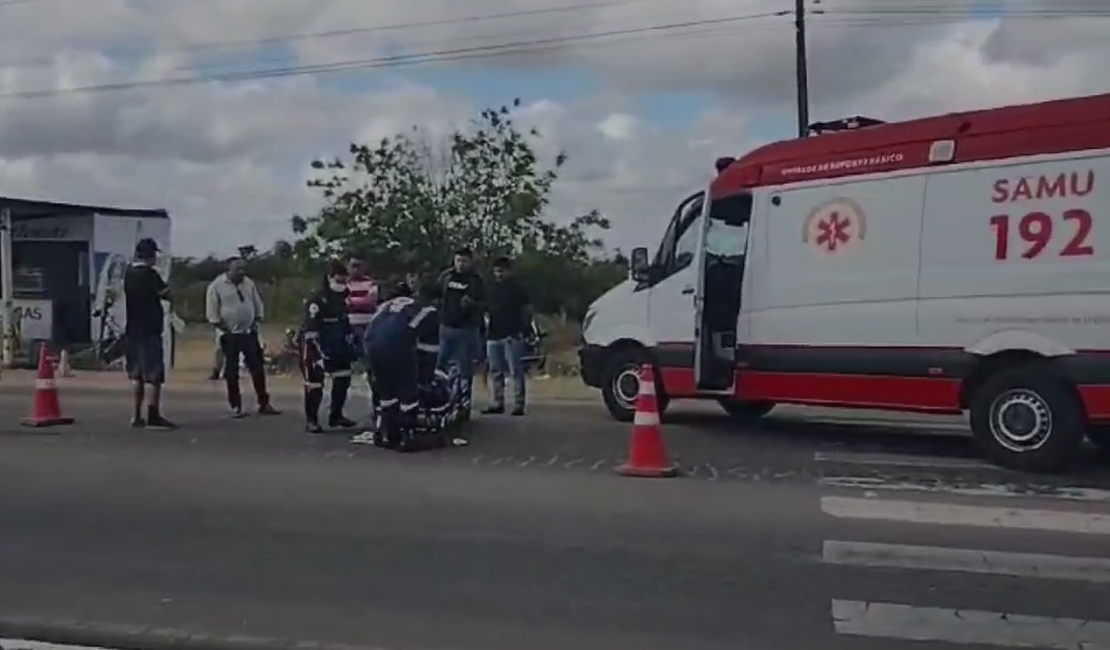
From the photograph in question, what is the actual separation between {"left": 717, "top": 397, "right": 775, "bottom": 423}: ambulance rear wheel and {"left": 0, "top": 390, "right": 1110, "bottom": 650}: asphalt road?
1.68 meters

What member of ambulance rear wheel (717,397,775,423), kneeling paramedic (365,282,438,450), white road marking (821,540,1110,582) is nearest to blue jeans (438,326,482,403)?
kneeling paramedic (365,282,438,450)

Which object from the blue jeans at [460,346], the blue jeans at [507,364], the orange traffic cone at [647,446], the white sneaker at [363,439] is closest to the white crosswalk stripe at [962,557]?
the orange traffic cone at [647,446]

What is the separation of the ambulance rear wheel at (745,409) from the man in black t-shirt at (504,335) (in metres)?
2.17

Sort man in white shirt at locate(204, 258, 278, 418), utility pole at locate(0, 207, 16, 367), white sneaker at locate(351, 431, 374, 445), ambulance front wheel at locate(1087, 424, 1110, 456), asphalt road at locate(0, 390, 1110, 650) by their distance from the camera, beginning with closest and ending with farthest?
asphalt road at locate(0, 390, 1110, 650) < ambulance front wheel at locate(1087, 424, 1110, 456) < white sneaker at locate(351, 431, 374, 445) < man in white shirt at locate(204, 258, 278, 418) < utility pole at locate(0, 207, 16, 367)

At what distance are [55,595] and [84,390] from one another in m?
13.2

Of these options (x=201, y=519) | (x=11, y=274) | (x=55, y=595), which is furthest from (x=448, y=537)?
(x=11, y=274)

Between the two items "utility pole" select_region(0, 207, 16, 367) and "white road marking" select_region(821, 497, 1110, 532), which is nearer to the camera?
"white road marking" select_region(821, 497, 1110, 532)

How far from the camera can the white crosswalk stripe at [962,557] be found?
605 cm

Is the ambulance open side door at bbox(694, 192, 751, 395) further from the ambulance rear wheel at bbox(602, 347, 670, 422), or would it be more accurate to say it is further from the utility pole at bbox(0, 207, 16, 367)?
the utility pole at bbox(0, 207, 16, 367)

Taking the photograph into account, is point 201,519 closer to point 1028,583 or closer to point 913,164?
point 1028,583

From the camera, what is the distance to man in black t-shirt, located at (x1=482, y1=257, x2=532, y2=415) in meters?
14.5

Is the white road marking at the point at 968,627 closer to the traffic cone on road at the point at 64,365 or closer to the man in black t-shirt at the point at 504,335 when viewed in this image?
the man in black t-shirt at the point at 504,335

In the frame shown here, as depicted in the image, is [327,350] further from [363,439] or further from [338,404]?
[363,439]

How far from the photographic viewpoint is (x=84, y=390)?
757 inches
